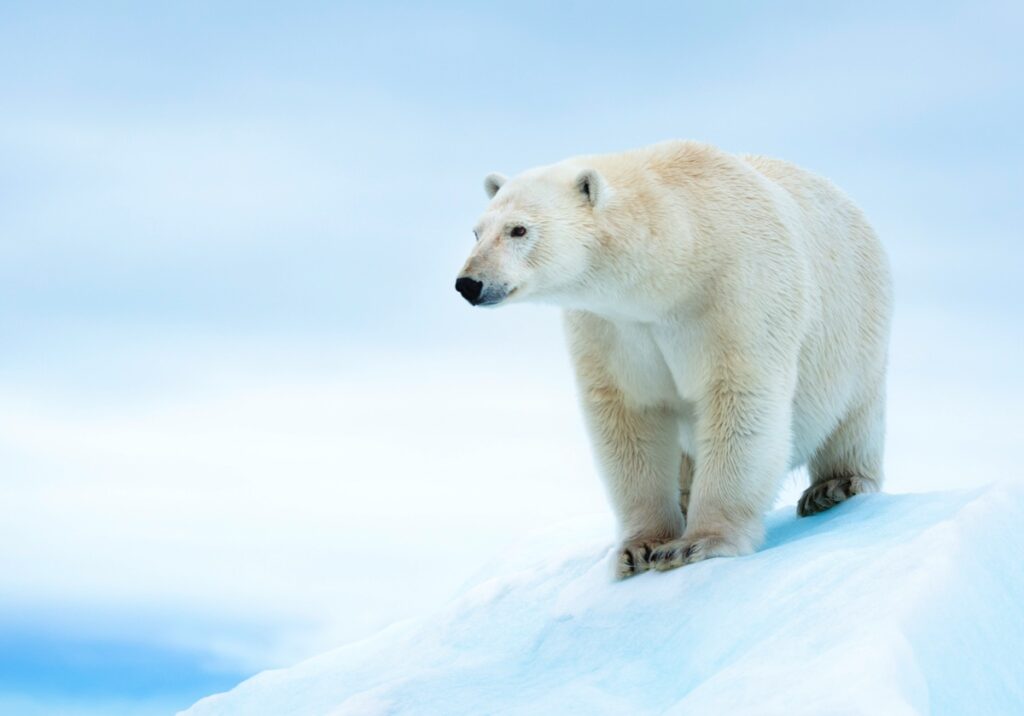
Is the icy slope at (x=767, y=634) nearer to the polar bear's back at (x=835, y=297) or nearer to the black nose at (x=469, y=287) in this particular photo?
the polar bear's back at (x=835, y=297)

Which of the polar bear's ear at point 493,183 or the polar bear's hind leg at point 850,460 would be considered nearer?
the polar bear's ear at point 493,183

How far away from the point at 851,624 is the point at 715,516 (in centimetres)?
230

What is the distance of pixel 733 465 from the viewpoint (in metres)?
7.15

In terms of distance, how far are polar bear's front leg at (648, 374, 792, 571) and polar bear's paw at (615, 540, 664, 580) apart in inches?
2.3

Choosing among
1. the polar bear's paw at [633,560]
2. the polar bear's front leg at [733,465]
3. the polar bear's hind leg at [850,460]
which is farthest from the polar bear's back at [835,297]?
the polar bear's paw at [633,560]

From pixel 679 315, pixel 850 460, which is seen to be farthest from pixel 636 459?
pixel 850 460

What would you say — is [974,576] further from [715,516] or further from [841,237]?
[841,237]

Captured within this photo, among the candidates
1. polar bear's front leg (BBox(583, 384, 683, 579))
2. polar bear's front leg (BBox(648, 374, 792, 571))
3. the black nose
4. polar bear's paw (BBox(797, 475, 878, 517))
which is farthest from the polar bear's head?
polar bear's paw (BBox(797, 475, 878, 517))

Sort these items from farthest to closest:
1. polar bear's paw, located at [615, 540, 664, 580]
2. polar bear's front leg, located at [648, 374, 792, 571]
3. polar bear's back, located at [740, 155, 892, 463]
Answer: polar bear's back, located at [740, 155, 892, 463]
polar bear's paw, located at [615, 540, 664, 580]
polar bear's front leg, located at [648, 374, 792, 571]

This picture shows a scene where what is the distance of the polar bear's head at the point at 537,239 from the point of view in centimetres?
654

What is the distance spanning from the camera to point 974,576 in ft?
17.3

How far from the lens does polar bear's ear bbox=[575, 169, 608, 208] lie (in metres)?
6.89

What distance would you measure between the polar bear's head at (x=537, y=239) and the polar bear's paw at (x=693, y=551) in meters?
1.54

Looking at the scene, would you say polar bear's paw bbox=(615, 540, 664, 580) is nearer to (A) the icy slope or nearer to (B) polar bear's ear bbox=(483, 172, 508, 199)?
(A) the icy slope
